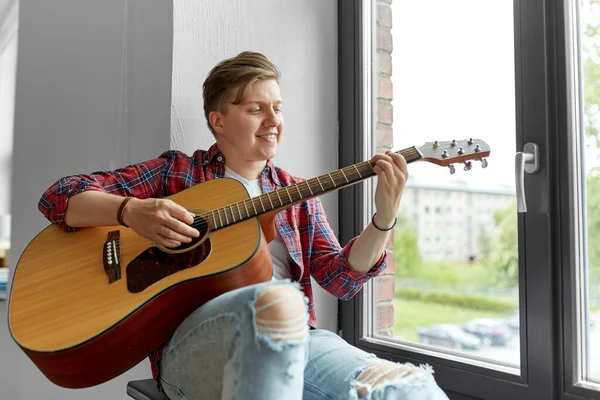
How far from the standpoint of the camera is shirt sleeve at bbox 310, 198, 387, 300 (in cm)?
141

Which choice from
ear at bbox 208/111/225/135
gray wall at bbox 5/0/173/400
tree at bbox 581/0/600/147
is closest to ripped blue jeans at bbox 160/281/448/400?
ear at bbox 208/111/225/135

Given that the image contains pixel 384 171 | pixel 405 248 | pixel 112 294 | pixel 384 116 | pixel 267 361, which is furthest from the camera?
pixel 384 116

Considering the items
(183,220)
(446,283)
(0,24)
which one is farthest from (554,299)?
(0,24)

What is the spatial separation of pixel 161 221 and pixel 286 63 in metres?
0.89

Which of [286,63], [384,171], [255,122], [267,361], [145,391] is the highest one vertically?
[286,63]

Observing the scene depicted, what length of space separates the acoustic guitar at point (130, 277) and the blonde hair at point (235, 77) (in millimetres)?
274

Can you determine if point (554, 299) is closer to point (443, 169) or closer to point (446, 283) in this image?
point (446, 283)

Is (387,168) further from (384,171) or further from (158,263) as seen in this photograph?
(158,263)

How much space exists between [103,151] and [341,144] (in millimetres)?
755

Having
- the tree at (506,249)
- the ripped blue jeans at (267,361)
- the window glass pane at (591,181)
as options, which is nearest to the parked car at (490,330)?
the tree at (506,249)

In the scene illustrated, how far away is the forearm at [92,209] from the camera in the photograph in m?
1.28

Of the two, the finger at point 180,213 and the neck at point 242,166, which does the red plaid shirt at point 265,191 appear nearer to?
the neck at point 242,166

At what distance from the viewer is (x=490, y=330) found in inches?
60.5

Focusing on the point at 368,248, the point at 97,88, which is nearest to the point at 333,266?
the point at 368,248
